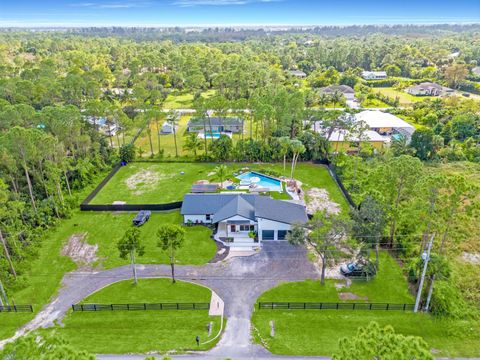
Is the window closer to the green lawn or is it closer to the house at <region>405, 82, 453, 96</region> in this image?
the green lawn

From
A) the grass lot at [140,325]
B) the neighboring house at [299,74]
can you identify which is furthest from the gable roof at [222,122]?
the neighboring house at [299,74]

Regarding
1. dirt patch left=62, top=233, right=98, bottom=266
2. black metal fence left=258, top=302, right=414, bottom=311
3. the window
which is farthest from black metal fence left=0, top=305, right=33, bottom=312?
the window

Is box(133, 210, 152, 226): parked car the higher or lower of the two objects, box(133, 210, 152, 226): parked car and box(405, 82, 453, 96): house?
the lower

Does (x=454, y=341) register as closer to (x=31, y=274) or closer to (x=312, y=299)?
(x=312, y=299)

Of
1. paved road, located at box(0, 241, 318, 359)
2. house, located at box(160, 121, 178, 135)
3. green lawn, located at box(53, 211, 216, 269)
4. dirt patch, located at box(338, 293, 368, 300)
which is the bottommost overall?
dirt patch, located at box(338, 293, 368, 300)

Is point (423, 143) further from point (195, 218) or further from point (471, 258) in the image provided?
point (195, 218)

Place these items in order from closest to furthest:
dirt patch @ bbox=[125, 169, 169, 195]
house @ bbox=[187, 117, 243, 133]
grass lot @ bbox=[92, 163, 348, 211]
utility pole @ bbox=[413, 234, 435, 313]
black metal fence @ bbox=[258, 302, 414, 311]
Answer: utility pole @ bbox=[413, 234, 435, 313]
black metal fence @ bbox=[258, 302, 414, 311]
grass lot @ bbox=[92, 163, 348, 211]
dirt patch @ bbox=[125, 169, 169, 195]
house @ bbox=[187, 117, 243, 133]

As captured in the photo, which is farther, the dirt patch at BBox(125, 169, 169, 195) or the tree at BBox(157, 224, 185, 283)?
the dirt patch at BBox(125, 169, 169, 195)
